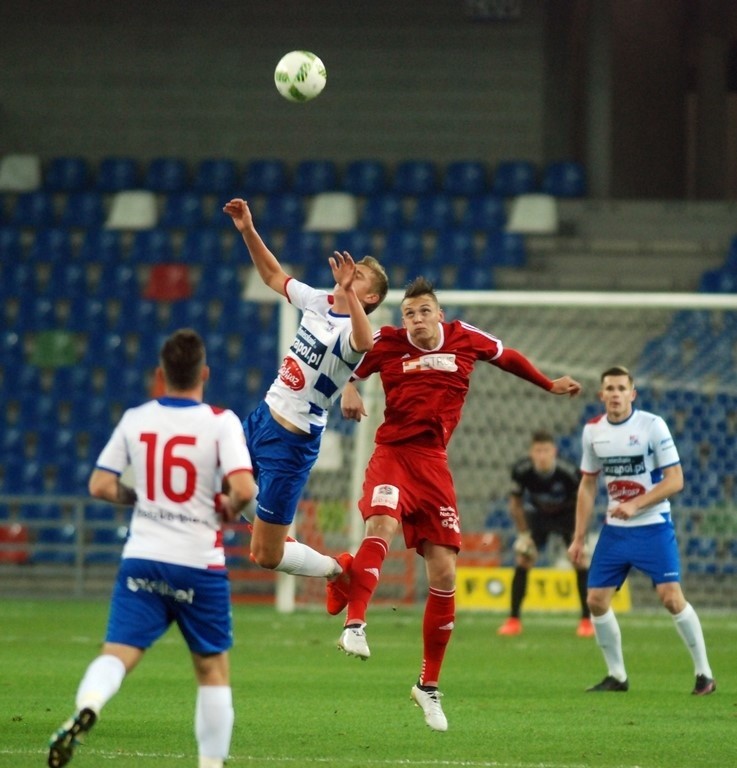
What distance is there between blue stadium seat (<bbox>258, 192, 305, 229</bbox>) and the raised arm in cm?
1346

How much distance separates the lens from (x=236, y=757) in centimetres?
704

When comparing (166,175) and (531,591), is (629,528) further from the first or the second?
(166,175)

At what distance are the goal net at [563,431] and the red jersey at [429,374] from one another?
7486mm

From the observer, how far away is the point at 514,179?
2225 cm

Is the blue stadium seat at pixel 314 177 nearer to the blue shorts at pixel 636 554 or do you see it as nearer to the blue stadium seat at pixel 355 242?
the blue stadium seat at pixel 355 242

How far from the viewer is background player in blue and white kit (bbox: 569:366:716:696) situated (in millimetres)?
10094

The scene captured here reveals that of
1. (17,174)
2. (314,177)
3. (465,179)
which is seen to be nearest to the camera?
(465,179)

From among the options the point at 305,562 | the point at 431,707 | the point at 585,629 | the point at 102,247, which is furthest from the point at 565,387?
the point at 102,247

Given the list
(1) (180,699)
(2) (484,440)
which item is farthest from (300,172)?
(1) (180,699)

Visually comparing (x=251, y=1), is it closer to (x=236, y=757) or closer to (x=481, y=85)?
(x=481, y=85)

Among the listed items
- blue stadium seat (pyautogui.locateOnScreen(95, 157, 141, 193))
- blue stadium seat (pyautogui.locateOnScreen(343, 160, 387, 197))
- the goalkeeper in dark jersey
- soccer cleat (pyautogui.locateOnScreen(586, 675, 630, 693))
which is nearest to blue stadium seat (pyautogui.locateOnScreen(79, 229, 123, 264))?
blue stadium seat (pyautogui.locateOnScreen(95, 157, 141, 193))

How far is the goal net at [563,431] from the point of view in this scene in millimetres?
17031

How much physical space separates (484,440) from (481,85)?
7231 mm

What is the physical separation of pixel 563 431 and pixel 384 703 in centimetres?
913
